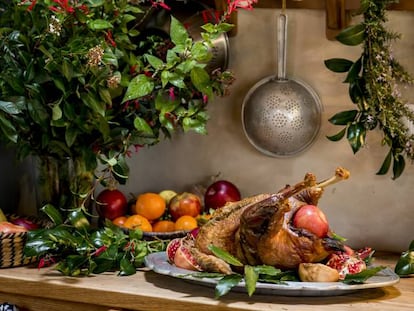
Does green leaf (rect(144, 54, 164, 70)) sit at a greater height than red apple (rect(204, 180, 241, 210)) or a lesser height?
greater

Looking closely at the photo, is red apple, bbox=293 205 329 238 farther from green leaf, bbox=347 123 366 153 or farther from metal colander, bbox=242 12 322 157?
metal colander, bbox=242 12 322 157

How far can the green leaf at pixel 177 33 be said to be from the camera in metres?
1.44

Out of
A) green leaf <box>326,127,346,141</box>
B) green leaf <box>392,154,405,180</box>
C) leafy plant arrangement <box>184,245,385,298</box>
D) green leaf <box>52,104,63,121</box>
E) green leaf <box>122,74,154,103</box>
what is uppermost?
green leaf <box>122,74,154,103</box>

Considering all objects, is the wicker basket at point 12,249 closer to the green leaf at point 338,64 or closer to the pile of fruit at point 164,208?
the pile of fruit at point 164,208

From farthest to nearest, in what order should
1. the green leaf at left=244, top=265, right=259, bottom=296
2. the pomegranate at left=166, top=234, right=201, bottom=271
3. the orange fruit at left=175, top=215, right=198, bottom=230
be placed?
the orange fruit at left=175, top=215, right=198, bottom=230 → the pomegranate at left=166, top=234, right=201, bottom=271 → the green leaf at left=244, top=265, right=259, bottom=296

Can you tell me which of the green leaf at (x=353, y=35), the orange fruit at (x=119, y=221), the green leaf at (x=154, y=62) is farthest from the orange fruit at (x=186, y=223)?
the green leaf at (x=353, y=35)

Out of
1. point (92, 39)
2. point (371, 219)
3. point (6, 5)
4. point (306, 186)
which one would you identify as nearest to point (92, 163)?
point (92, 39)

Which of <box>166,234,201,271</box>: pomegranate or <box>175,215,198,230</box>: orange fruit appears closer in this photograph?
<box>166,234,201,271</box>: pomegranate

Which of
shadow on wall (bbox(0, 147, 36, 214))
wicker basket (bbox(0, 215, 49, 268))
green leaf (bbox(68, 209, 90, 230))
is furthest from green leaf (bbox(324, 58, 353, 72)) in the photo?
shadow on wall (bbox(0, 147, 36, 214))

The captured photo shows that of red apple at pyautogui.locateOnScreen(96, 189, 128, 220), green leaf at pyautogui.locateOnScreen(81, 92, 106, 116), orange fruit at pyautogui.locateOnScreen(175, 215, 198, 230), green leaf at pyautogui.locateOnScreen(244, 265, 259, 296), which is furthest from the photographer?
red apple at pyautogui.locateOnScreen(96, 189, 128, 220)

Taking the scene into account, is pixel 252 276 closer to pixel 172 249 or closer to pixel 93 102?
pixel 172 249

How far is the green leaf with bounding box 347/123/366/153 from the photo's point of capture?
1512mm

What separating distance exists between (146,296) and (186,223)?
31 cm

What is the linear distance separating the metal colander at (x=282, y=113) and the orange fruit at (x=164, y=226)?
0.86 ft
